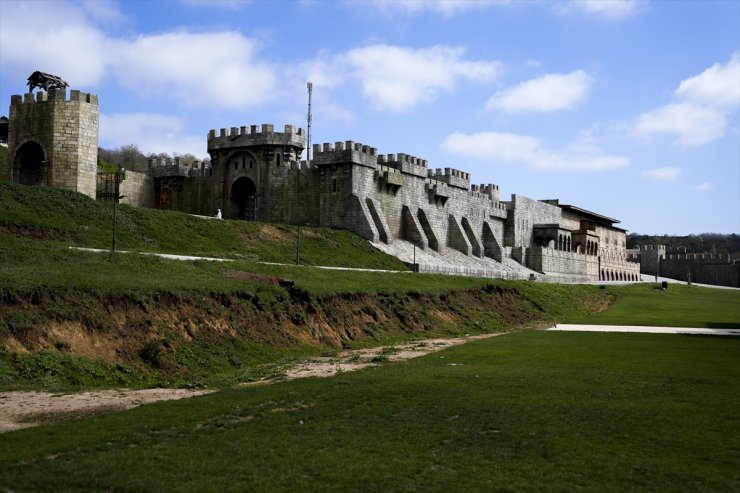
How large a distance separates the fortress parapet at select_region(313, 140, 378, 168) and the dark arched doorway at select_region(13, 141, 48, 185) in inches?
824

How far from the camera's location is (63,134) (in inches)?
1777

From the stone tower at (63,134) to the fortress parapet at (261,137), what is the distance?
1907cm

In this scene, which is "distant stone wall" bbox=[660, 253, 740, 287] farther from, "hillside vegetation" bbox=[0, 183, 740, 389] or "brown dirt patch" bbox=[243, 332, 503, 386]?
"brown dirt patch" bbox=[243, 332, 503, 386]

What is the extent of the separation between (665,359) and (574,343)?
6062mm

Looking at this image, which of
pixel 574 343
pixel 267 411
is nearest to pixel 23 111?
pixel 574 343

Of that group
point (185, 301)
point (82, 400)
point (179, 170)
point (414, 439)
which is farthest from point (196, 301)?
point (179, 170)

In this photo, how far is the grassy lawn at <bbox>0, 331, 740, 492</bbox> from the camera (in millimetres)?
11320

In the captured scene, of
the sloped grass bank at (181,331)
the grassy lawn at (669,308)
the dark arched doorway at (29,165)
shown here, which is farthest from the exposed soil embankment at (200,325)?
the dark arched doorway at (29,165)

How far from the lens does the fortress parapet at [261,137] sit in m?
63.7

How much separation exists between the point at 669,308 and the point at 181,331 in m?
41.9

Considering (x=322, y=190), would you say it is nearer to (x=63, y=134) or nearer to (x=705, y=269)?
(x=63, y=134)

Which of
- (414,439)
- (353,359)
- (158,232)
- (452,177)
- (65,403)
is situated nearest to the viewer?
(414,439)

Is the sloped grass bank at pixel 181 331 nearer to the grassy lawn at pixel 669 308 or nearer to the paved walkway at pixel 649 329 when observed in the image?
the paved walkway at pixel 649 329

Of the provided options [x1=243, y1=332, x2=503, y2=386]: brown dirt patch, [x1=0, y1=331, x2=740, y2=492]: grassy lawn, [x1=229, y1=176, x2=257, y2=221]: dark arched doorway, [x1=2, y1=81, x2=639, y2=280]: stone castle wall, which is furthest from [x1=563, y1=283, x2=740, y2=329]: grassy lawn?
[x1=229, y1=176, x2=257, y2=221]: dark arched doorway
